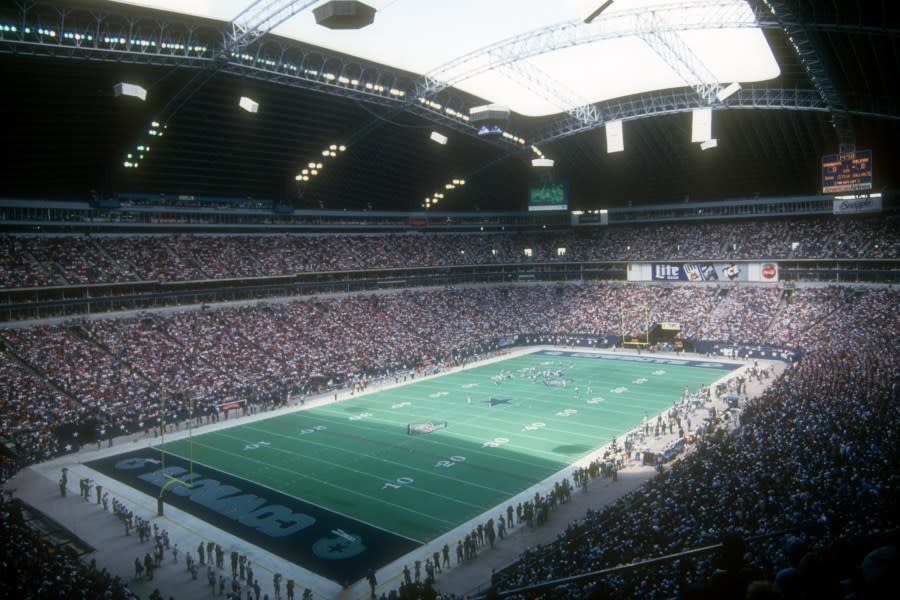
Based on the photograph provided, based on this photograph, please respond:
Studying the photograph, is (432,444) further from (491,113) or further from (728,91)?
(728,91)

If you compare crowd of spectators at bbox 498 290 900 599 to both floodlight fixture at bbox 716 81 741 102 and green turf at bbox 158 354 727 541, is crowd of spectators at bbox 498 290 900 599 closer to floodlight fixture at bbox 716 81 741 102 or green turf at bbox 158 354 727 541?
green turf at bbox 158 354 727 541

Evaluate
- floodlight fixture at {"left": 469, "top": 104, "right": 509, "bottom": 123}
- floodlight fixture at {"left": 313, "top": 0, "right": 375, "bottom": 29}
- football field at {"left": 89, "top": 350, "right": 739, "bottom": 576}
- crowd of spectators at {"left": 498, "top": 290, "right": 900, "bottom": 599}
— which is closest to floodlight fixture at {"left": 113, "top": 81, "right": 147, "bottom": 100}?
football field at {"left": 89, "top": 350, "right": 739, "bottom": 576}

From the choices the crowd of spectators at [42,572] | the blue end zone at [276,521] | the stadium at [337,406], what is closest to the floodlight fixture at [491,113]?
the stadium at [337,406]

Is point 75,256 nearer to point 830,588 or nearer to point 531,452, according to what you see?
point 531,452

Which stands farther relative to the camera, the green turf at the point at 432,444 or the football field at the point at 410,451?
the green turf at the point at 432,444

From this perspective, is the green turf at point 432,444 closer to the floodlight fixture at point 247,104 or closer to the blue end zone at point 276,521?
the blue end zone at point 276,521

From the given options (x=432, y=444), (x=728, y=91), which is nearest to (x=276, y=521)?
(x=432, y=444)
